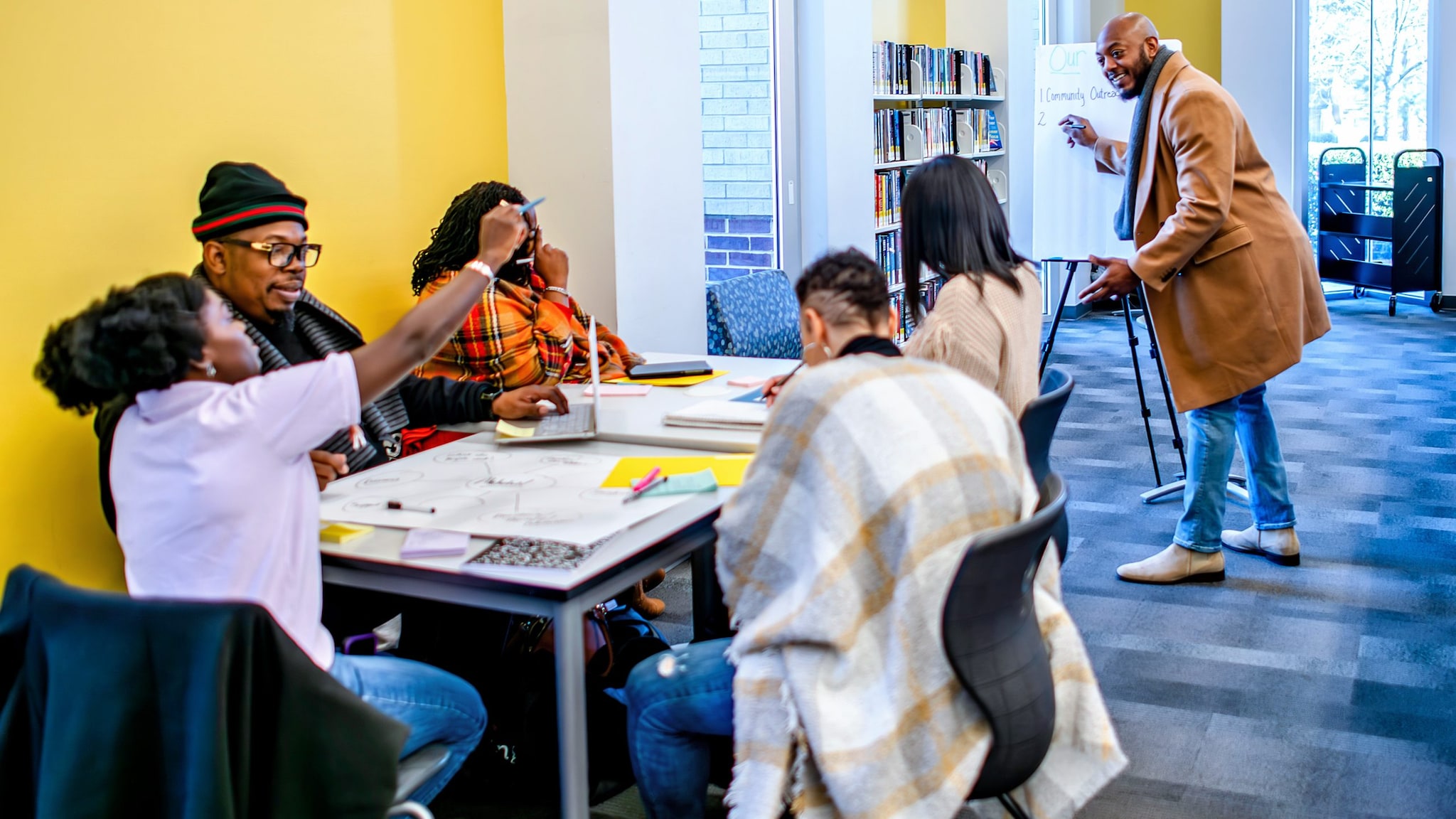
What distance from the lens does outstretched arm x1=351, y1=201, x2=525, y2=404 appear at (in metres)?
1.78

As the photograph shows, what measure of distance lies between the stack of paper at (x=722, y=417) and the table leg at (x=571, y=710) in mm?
909

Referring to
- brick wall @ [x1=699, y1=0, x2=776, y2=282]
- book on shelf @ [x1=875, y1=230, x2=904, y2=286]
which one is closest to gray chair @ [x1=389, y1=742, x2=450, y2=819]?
brick wall @ [x1=699, y1=0, x2=776, y2=282]

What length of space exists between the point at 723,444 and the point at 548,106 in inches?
67.7

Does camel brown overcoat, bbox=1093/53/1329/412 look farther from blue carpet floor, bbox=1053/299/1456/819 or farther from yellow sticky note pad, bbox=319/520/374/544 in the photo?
yellow sticky note pad, bbox=319/520/374/544

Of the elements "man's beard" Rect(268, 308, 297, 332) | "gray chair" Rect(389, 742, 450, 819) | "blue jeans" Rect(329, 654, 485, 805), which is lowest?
"gray chair" Rect(389, 742, 450, 819)

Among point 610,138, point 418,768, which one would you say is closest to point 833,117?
point 610,138

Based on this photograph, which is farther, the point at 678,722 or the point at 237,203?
the point at 237,203

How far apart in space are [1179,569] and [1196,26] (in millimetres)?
7694

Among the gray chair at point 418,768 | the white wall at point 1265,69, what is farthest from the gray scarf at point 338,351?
the white wall at point 1265,69

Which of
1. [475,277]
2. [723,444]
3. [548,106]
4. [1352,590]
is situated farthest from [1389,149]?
[475,277]

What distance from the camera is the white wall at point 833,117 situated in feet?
18.2

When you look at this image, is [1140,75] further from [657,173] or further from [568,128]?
[568,128]

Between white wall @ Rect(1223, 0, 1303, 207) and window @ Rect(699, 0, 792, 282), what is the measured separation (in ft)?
17.4

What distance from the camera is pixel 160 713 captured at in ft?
4.57
